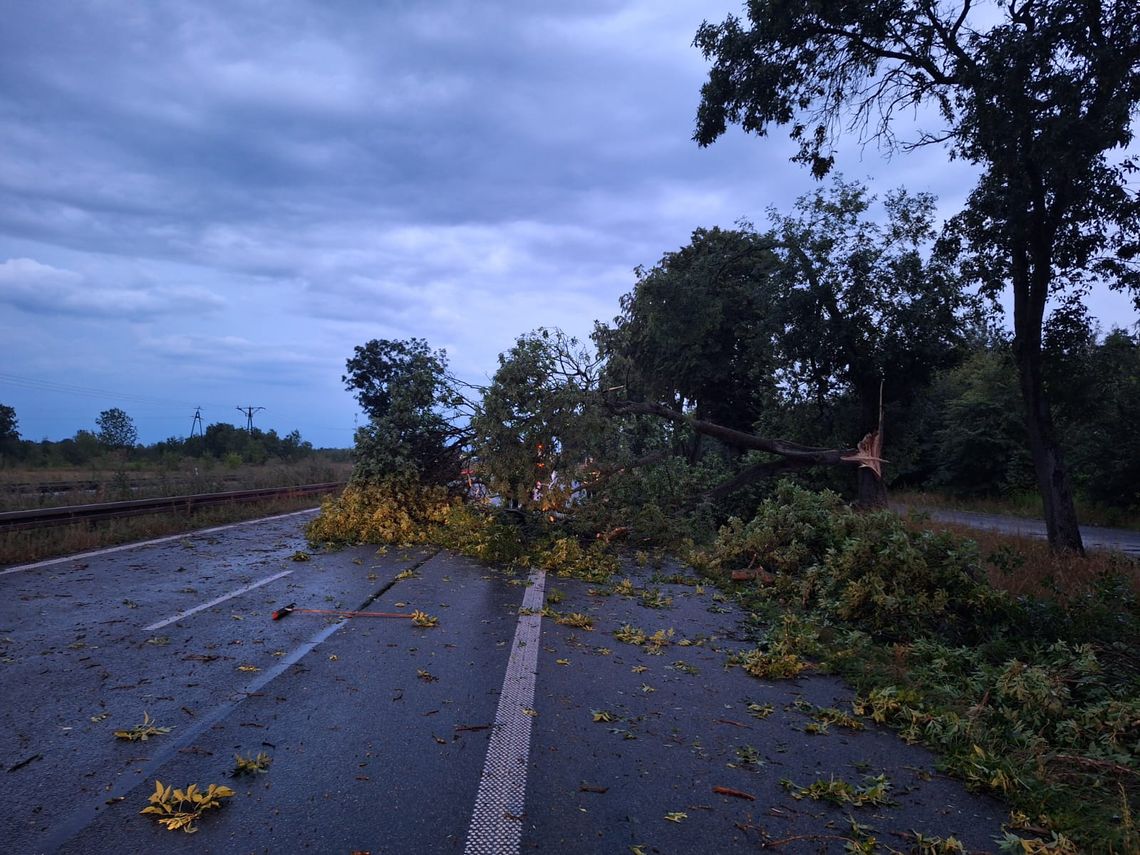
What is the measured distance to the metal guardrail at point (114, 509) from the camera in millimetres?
12039

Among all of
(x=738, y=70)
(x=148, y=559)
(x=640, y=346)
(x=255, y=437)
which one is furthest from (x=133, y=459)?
(x=738, y=70)

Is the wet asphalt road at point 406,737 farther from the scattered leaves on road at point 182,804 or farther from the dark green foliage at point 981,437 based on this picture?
the dark green foliage at point 981,437

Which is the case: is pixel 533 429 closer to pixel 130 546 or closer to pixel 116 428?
pixel 130 546

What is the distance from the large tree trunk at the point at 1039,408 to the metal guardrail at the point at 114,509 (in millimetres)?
15585

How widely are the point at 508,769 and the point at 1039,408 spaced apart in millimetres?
11169

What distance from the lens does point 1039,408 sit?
39.3ft

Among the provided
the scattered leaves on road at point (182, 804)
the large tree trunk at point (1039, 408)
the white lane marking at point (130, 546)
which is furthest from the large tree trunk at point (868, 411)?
the scattered leaves on road at point (182, 804)

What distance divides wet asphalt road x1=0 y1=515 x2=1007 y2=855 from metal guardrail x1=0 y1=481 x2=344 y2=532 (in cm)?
488

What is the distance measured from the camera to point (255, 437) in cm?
5300

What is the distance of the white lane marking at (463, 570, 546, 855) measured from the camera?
10.9ft

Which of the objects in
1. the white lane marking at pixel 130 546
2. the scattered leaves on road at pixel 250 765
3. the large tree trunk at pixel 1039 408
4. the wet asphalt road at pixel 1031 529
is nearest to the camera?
the scattered leaves on road at pixel 250 765

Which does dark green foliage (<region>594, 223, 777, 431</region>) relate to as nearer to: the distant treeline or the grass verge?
the grass verge

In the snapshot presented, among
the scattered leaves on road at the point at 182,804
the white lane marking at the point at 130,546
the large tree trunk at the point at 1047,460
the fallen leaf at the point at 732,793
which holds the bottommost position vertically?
the fallen leaf at the point at 732,793

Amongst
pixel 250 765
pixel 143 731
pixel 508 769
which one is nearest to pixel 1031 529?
pixel 508 769
